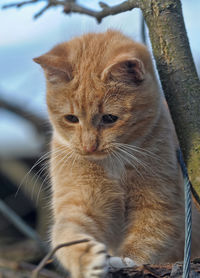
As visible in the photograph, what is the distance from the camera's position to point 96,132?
6.13ft

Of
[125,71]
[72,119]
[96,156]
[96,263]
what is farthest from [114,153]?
[96,263]

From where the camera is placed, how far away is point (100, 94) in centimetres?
187

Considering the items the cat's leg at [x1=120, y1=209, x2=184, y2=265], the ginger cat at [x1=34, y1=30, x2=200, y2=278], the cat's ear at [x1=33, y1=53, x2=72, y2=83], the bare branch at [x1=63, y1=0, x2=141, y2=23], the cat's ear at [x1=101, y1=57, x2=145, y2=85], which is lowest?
the cat's leg at [x1=120, y1=209, x2=184, y2=265]

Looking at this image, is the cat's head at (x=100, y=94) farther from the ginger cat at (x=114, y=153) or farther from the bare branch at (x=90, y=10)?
the bare branch at (x=90, y=10)

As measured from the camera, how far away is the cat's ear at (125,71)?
1.81 meters

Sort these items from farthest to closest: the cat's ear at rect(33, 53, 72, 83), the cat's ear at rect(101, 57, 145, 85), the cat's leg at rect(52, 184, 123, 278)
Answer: the cat's ear at rect(33, 53, 72, 83) < the cat's ear at rect(101, 57, 145, 85) < the cat's leg at rect(52, 184, 123, 278)

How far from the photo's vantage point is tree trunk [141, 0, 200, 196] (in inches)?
67.3

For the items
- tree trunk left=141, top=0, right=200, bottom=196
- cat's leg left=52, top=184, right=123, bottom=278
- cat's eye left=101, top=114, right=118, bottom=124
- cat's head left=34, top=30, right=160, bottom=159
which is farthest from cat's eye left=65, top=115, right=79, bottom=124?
tree trunk left=141, top=0, right=200, bottom=196

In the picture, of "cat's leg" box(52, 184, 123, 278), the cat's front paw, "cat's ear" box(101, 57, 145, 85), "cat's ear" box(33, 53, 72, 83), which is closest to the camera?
the cat's front paw

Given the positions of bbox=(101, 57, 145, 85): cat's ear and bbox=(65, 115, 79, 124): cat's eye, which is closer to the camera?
bbox=(101, 57, 145, 85): cat's ear

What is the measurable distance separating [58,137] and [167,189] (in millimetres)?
584

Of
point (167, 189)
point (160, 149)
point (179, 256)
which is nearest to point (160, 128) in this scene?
point (160, 149)

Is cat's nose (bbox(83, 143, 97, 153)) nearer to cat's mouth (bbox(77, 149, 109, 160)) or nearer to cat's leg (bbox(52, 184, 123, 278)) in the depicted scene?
cat's mouth (bbox(77, 149, 109, 160))

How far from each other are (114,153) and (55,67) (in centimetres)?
45
